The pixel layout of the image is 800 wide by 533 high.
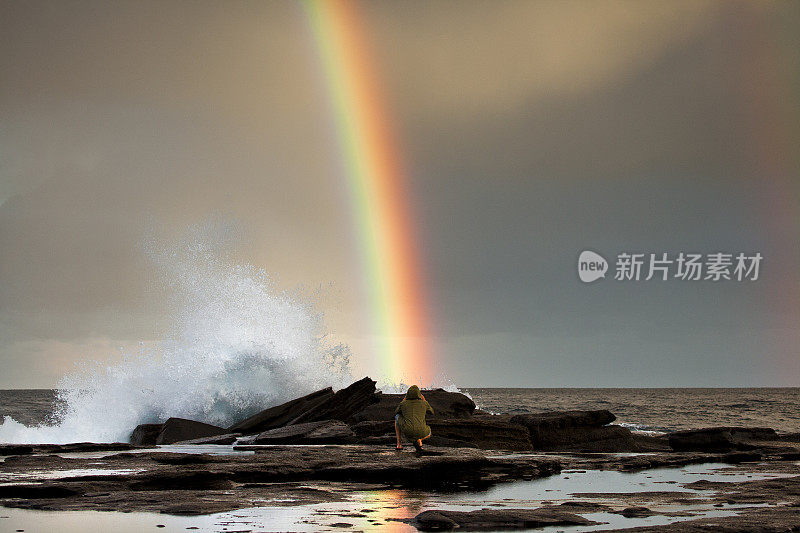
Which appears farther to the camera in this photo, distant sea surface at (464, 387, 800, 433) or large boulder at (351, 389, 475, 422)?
distant sea surface at (464, 387, 800, 433)

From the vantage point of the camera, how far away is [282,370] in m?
37.3

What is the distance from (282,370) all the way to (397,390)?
1178cm

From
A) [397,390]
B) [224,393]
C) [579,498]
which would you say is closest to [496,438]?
[579,498]

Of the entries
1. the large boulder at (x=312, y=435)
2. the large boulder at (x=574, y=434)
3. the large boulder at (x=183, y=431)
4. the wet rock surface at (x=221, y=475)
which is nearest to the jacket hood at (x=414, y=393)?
the wet rock surface at (x=221, y=475)

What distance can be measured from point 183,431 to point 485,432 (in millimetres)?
10996

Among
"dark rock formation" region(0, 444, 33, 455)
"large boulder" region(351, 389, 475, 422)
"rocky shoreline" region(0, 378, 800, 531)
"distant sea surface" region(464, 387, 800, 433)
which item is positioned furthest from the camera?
"distant sea surface" region(464, 387, 800, 433)

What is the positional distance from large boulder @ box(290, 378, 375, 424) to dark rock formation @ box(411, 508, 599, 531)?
17.4 metres

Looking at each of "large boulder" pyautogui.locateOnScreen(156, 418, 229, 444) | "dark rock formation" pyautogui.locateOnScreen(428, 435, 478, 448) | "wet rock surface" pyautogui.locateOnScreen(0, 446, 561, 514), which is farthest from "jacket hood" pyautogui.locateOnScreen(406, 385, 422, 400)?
"large boulder" pyautogui.locateOnScreen(156, 418, 229, 444)

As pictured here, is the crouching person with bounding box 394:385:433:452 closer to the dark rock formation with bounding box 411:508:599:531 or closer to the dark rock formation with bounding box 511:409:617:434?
the dark rock formation with bounding box 511:409:617:434

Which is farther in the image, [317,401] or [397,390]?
[397,390]

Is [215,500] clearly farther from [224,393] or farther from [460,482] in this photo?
[224,393]

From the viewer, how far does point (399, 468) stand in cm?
1317

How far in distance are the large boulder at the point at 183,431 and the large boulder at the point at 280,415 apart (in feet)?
2.60

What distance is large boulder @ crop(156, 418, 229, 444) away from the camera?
1019 inches
